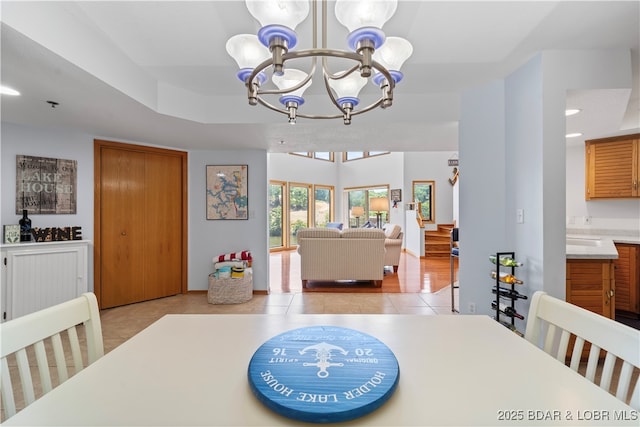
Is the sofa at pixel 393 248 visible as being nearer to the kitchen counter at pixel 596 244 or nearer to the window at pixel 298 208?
the kitchen counter at pixel 596 244

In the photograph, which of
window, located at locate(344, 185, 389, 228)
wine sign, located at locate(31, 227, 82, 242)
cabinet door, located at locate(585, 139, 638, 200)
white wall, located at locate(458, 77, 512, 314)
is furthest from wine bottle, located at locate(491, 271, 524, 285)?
window, located at locate(344, 185, 389, 228)

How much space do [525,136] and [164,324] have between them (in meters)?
2.67

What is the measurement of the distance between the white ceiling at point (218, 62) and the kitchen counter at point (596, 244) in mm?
1167

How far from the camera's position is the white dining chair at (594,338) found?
797 mm

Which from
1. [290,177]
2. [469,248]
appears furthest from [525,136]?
[290,177]

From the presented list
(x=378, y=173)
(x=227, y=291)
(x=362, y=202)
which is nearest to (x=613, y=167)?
(x=227, y=291)

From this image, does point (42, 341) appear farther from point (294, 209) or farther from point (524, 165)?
point (294, 209)

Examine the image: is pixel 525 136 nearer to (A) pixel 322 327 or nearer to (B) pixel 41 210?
(A) pixel 322 327

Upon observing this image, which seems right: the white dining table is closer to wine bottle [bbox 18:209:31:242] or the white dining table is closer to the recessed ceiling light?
the recessed ceiling light

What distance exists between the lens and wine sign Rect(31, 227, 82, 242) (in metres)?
2.92

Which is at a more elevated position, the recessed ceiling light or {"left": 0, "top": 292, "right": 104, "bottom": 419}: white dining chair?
the recessed ceiling light

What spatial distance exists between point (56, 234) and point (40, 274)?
1.52 ft

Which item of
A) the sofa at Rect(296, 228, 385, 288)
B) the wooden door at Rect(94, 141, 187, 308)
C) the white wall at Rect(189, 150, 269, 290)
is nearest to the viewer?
the wooden door at Rect(94, 141, 187, 308)

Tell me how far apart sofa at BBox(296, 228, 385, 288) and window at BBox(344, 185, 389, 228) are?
452 cm
